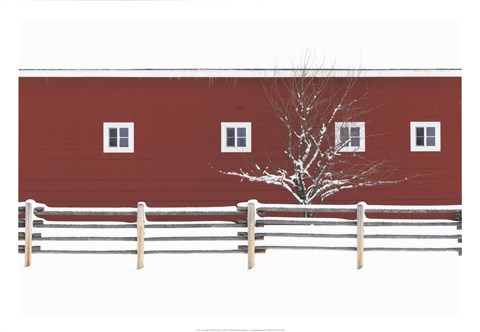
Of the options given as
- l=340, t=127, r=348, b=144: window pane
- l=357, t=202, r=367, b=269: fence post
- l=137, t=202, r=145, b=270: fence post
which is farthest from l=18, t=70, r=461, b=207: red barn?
l=137, t=202, r=145, b=270: fence post

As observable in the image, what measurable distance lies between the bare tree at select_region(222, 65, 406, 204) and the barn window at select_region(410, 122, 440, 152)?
96cm

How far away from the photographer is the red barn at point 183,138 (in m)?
14.4

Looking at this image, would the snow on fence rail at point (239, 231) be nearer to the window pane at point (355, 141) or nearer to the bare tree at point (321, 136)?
the bare tree at point (321, 136)

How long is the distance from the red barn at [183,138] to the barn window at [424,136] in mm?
25

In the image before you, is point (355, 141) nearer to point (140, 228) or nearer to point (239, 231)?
point (239, 231)

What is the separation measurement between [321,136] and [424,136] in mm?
2692

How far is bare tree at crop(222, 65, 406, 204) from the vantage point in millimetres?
13891

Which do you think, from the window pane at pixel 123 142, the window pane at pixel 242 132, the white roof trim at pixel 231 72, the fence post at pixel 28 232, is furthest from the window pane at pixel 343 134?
the fence post at pixel 28 232

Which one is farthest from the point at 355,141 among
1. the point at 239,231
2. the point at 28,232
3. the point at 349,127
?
the point at 28,232

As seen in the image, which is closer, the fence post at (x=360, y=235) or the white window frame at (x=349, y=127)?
the fence post at (x=360, y=235)

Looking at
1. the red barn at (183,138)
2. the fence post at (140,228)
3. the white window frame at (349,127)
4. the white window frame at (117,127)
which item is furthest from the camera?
the white window frame at (117,127)

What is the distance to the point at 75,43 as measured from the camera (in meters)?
14.4

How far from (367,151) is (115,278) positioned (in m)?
7.66

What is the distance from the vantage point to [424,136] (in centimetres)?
1448
